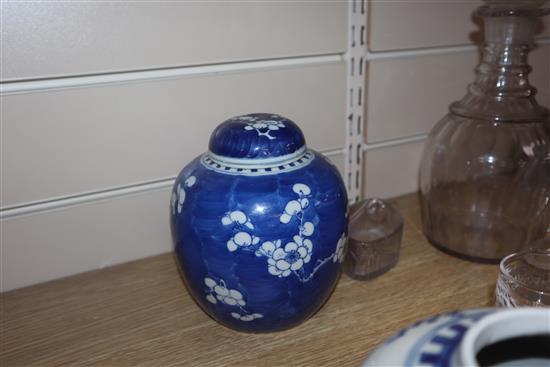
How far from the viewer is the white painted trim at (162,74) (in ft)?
1.87

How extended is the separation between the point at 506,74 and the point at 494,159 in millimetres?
112

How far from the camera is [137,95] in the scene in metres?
0.62

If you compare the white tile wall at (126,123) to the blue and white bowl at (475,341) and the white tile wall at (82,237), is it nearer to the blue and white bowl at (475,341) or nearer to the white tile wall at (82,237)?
the white tile wall at (82,237)

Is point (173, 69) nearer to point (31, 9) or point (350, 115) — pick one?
point (31, 9)

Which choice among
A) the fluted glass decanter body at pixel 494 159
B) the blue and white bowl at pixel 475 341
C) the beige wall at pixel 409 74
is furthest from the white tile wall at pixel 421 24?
the blue and white bowl at pixel 475 341

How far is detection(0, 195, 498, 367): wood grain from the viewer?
0.51 meters

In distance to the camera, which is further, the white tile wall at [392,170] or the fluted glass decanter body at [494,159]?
the white tile wall at [392,170]

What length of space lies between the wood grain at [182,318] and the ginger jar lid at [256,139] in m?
0.19

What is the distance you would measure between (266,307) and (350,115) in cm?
37

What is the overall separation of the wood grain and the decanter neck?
20 cm

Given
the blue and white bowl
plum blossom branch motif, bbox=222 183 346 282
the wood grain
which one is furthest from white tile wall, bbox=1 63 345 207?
the blue and white bowl

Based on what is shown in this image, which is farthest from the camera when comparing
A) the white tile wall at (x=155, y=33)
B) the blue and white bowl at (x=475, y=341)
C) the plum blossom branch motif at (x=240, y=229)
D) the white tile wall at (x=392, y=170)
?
the white tile wall at (x=392, y=170)

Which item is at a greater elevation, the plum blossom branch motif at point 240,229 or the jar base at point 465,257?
the plum blossom branch motif at point 240,229

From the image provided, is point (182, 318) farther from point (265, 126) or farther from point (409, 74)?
point (409, 74)
